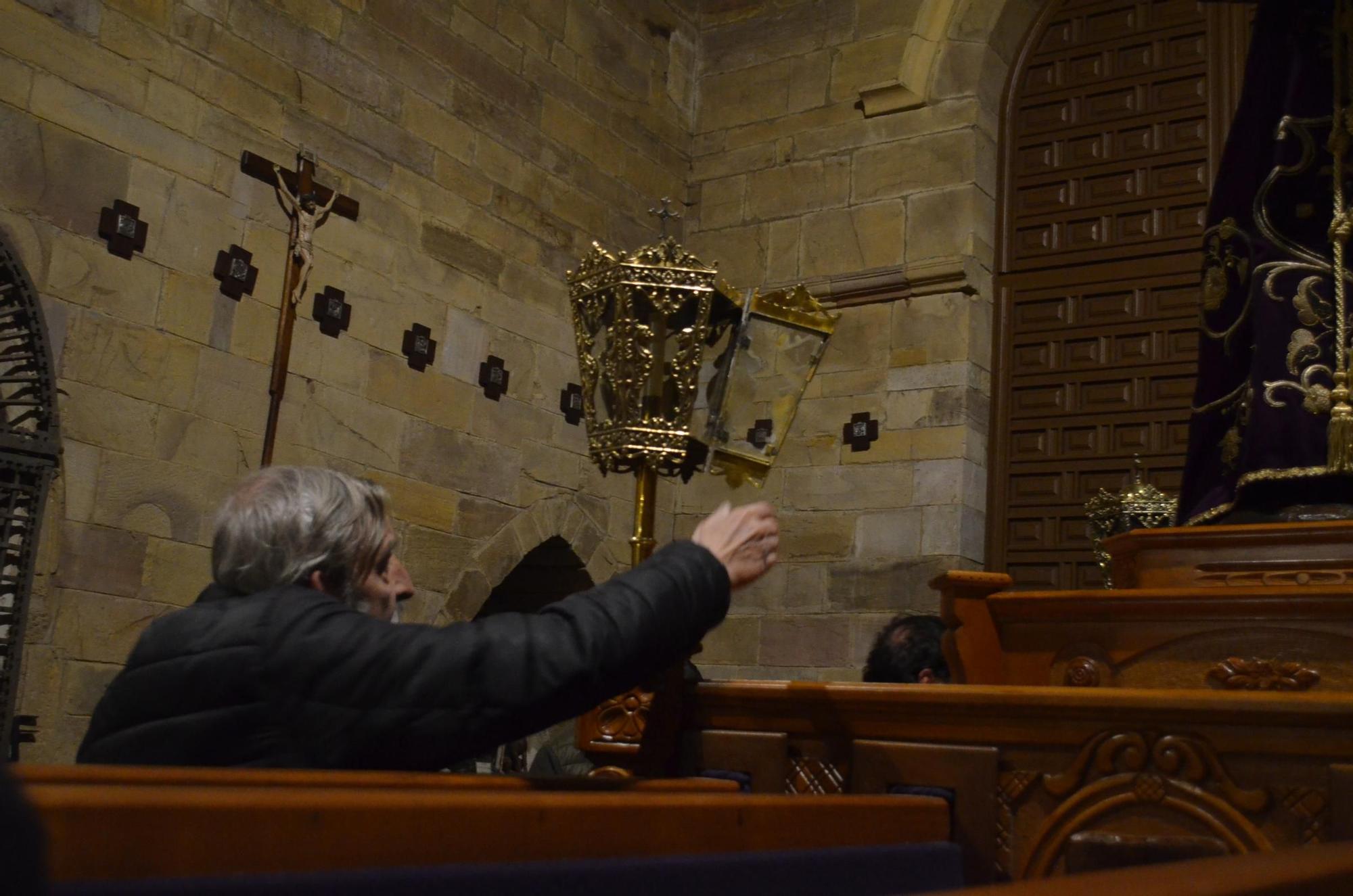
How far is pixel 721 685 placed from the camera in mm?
2189

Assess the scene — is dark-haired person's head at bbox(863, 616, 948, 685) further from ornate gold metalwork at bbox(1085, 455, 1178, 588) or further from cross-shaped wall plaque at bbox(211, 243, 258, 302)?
cross-shaped wall plaque at bbox(211, 243, 258, 302)

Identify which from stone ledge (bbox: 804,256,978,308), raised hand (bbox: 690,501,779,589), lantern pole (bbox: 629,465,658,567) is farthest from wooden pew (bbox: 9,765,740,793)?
stone ledge (bbox: 804,256,978,308)

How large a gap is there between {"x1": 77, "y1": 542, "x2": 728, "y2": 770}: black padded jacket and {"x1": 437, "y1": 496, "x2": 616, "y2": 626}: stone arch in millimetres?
4420

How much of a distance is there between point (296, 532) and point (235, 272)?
3790 mm

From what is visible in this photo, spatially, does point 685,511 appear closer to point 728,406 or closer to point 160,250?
point 160,250

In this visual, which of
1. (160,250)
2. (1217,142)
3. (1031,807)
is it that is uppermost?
(1217,142)

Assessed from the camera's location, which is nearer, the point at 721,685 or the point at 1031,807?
the point at 1031,807

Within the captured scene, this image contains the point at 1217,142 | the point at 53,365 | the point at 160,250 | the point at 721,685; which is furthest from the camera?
the point at 1217,142

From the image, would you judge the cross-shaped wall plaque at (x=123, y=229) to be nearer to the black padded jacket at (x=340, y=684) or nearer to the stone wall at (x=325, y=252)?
the stone wall at (x=325, y=252)

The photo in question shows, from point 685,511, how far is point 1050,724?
17.9 feet

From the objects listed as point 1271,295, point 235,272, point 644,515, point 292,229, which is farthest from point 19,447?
point 1271,295

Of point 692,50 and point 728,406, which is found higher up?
point 692,50

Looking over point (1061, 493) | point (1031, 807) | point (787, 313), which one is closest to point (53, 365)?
point (787, 313)

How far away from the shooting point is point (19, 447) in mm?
4383
